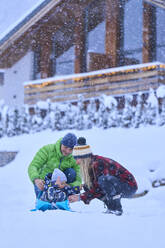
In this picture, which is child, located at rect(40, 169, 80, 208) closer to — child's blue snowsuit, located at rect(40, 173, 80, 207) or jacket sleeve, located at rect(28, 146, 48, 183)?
child's blue snowsuit, located at rect(40, 173, 80, 207)

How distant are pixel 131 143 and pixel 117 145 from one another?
341 mm

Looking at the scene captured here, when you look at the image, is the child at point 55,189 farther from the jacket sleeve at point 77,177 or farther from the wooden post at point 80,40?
the wooden post at point 80,40

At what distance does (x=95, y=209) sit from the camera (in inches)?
217

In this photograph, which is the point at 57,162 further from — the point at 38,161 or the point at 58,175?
the point at 58,175

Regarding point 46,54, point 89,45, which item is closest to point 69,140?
point 89,45

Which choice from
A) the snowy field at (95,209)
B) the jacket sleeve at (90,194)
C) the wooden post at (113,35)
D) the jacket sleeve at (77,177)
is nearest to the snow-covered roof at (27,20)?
the wooden post at (113,35)

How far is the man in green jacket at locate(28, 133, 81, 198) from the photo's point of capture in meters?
4.69

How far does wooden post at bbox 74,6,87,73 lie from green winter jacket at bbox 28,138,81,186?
31.9ft

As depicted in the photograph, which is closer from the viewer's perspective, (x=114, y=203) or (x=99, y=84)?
(x=114, y=203)

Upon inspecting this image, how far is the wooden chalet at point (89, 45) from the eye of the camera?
12.4 metres

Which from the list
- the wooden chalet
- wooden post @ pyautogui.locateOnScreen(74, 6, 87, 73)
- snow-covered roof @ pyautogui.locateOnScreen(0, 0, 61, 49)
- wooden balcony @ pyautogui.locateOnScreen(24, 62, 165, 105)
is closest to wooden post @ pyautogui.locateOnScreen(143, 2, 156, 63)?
the wooden chalet

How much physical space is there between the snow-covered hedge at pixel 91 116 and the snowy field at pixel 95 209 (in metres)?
0.25

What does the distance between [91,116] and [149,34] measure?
3.34m

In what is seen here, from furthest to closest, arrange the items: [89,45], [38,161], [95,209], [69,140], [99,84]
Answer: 1. [89,45]
2. [99,84]
3. [95,209]
4. [38,161]
5. [69,140]
